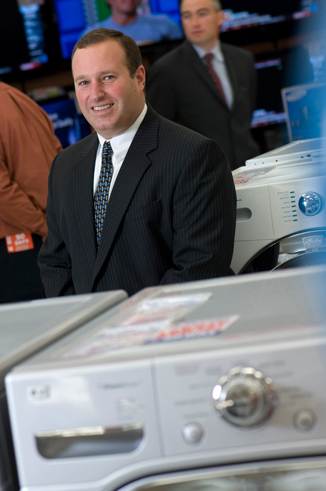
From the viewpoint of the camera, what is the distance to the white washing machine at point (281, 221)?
193cm

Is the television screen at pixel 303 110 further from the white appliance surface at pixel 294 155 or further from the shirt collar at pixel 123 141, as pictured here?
the shirt collar at pixel 123 141

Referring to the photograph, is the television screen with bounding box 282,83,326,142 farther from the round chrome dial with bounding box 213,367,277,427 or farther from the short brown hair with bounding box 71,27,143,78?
→ the round chrome dial with bounding box 213,367,277,427

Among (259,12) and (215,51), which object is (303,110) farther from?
(259,12)

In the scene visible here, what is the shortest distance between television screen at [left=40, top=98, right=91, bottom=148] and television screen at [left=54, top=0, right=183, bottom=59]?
592 mm

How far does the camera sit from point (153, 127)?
1.79m

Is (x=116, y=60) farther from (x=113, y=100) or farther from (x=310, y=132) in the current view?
(x=310, y=132)

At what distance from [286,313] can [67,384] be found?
0.27 metres

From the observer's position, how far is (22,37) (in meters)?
4.57

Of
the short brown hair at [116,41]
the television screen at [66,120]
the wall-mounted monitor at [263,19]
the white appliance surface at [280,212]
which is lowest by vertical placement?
the white appliance surface at [280,212]

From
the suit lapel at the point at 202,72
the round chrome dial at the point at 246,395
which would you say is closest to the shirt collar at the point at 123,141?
the round chrome dial at the point at 246,395

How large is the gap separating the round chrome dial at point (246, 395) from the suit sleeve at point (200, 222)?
3.04 feet

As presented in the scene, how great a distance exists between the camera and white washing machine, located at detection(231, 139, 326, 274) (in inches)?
76.0

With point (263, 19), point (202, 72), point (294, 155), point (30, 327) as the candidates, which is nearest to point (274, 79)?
point (263, 19)

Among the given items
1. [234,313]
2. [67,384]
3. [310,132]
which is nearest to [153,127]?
[234,313]
